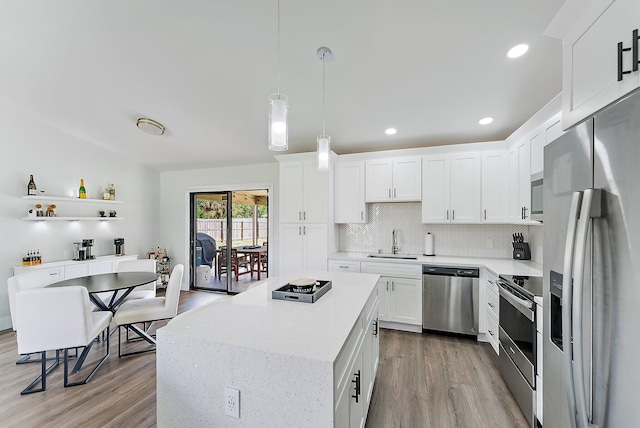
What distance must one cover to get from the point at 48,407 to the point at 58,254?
3096 millimetres

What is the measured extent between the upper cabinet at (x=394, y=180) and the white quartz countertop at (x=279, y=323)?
7.01 ft

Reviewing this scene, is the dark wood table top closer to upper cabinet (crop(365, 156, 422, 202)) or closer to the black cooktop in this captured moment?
upper cabinet (crop(365, 156, 422, 202))

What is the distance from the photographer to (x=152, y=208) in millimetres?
5816

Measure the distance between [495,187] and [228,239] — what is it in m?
4.46

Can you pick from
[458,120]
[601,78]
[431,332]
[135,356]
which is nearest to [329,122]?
[458,120]

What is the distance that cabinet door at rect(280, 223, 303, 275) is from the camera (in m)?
4.08

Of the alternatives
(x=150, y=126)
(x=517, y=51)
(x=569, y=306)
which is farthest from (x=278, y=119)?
(x=150, y=126)

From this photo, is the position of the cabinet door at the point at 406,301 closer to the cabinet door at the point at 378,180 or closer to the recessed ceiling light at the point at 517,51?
the cabinet door at the point at 378,180

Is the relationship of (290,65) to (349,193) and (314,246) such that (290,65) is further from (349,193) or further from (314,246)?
(314,246)

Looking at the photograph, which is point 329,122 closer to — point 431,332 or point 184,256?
point 431,332

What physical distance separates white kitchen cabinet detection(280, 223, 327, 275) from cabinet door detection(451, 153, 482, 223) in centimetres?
178

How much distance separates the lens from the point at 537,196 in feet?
7.68

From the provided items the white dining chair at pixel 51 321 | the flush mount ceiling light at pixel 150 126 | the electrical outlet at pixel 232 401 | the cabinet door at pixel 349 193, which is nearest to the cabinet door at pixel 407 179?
the cabinet door at pixel 349 193

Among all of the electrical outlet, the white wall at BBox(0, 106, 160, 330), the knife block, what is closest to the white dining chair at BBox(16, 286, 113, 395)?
the electrical outlet
